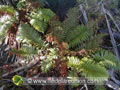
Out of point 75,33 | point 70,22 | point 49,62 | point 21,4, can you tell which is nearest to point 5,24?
point 21,4

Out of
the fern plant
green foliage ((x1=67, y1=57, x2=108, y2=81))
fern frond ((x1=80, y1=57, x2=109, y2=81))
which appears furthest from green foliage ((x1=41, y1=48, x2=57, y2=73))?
fern frond ((x1=80, y1=57, x2=109, y2=81))

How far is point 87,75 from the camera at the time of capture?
2348mm

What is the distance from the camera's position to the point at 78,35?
10.1ft

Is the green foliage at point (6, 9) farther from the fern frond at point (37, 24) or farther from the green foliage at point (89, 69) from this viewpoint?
the green foliage at point (89, 69)

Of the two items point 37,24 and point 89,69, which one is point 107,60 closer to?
point 89,69

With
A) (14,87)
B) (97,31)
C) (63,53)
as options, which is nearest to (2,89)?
(14,87)

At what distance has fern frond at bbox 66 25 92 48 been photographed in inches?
118

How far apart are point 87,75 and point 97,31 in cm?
175

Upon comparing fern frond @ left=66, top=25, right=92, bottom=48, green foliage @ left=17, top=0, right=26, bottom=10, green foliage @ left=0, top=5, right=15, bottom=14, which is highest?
green foliage @ left=17, top=0, right=26, bottom=10

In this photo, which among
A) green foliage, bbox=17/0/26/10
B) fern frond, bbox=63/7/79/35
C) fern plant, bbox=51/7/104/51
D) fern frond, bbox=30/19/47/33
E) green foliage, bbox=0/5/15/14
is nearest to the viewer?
fern plant, bbox=51/7/104/51

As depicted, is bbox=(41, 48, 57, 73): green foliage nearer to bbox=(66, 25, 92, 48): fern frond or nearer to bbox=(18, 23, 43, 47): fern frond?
bbox=(18, 23, 43, 47): fern frond

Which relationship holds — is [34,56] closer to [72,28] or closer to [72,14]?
[72,28]

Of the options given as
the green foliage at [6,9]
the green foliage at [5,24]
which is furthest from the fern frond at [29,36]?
the green foliage at [6,9]

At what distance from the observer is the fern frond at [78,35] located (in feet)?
9.87
